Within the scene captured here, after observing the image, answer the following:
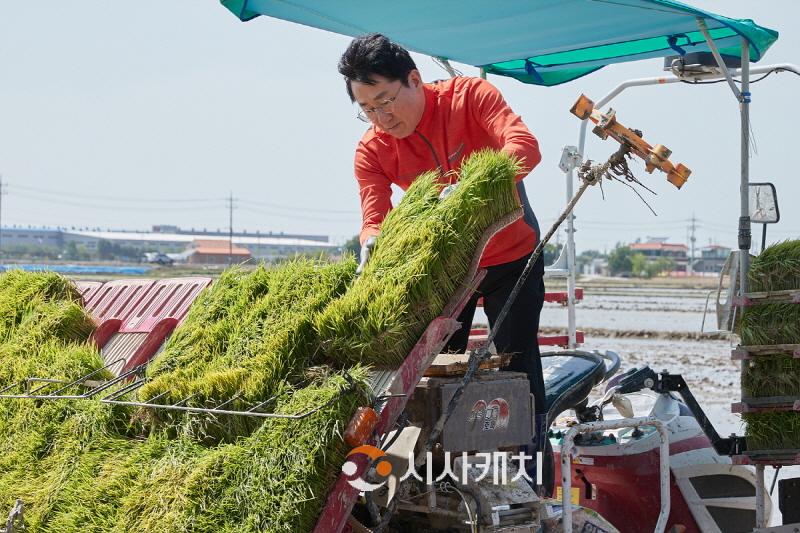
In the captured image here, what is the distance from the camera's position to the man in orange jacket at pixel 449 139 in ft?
13.1

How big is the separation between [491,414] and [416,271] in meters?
0.59

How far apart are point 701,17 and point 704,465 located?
2.11 m

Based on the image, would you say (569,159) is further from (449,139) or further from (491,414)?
(491,414)

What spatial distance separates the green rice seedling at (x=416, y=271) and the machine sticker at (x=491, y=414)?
1.12ft

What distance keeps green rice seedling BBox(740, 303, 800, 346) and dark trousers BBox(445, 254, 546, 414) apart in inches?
42.2

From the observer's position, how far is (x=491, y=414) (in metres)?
3.42

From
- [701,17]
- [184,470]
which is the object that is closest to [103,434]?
[184,470]

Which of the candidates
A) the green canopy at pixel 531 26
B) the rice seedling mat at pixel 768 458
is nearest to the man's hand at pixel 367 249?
the green canopy at pixel 531 26

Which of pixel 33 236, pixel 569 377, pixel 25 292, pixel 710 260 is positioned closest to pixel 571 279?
pixel 569 377

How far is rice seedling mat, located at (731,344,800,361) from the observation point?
14.8ft

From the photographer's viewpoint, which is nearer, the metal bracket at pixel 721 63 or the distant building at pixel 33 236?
the metal bracket at pixel 721 63
